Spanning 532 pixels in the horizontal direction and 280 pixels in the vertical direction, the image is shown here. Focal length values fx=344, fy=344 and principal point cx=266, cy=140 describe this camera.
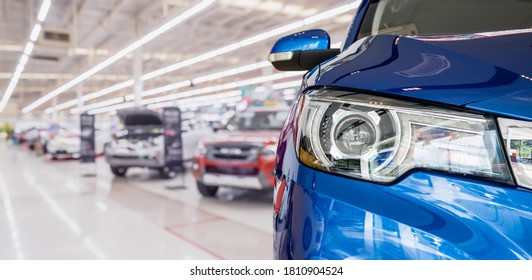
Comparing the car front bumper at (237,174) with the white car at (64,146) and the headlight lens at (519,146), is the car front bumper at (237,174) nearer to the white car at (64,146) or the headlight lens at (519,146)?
the headlight lens at (519,146)

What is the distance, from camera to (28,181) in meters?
6.76

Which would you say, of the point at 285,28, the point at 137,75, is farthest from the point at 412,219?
the point at 137,75

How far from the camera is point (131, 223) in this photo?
3648 millimetres

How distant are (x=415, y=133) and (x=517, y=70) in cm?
21

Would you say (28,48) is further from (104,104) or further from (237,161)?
(104,104)

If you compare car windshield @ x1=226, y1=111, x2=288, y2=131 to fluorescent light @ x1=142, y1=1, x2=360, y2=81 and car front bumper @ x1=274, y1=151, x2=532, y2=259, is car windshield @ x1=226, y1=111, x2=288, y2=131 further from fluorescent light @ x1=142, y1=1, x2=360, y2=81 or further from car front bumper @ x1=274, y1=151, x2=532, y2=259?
car front bumper @ x1=274, y1=151, x2=532, y2=259

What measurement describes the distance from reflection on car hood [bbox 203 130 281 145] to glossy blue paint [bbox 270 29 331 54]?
2972 millimetres

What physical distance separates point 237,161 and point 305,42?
306cm

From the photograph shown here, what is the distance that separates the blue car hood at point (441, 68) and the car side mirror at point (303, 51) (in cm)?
36


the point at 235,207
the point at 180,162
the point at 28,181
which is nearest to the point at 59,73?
the point at 28,181

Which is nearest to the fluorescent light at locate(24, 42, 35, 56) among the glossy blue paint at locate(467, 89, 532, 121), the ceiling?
the ceiling

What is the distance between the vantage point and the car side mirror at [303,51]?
1.20 meters

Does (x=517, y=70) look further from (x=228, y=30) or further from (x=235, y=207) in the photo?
(x=228, y=30)

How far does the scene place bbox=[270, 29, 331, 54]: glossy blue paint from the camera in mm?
1235
